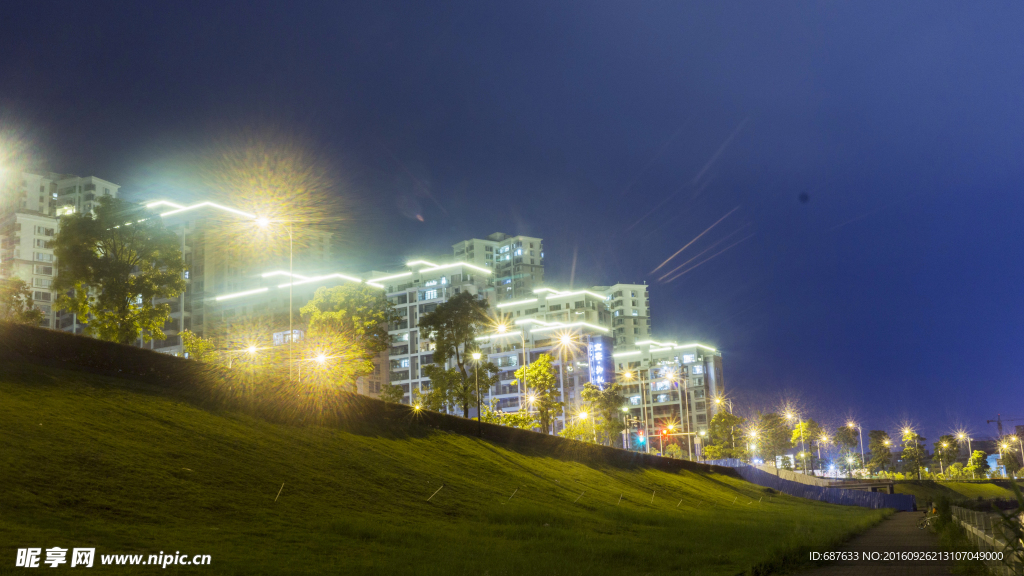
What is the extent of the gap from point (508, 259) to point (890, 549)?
158 metres

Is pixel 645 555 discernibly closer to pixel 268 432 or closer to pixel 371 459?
pixel 371 459

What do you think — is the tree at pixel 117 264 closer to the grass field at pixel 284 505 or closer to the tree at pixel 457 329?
the grass field at pixel 284 505

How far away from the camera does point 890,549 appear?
109 ft

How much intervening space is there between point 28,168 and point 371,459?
137805 mm

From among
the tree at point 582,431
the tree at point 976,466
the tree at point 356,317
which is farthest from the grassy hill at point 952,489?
the tree at point 356,317

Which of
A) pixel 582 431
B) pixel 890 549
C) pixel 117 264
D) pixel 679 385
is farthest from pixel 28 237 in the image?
pixel 890 549

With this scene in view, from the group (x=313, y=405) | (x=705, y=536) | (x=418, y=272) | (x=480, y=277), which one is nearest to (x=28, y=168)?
(x=418, y=272)

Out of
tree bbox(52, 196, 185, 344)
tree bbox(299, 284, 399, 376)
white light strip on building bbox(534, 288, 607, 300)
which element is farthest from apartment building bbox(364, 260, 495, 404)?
tree bbox(52, 196, 185, 344)

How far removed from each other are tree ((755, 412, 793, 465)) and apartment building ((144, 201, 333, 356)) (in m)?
77.8

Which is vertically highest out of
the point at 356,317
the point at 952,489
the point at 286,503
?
the point at 356,317

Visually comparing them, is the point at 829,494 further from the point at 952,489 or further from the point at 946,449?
the point at 946,449

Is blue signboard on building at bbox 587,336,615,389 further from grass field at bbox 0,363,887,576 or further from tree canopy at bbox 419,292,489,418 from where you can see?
grass field at bbox 0,363,887,576

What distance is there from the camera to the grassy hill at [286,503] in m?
19.0

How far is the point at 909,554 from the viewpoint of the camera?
30391mm
